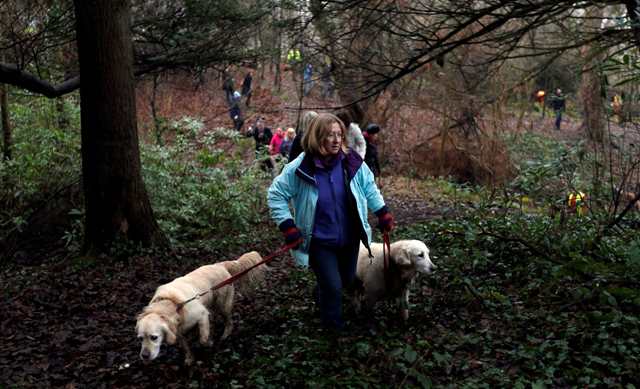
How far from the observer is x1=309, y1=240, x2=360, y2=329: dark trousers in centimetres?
522

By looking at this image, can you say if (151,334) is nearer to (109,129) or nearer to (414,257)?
(414,257)

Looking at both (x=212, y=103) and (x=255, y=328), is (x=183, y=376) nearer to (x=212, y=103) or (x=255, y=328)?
(x=255, y=328)

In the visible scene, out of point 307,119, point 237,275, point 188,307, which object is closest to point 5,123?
point 307,119

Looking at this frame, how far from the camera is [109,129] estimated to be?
8.66 metres

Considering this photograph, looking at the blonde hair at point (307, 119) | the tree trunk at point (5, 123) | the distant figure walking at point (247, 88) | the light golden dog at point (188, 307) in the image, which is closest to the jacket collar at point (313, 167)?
the blonde hair at point (307, 119)

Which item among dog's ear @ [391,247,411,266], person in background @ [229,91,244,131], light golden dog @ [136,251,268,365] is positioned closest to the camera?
light golden dog @ [136,251,268,365]

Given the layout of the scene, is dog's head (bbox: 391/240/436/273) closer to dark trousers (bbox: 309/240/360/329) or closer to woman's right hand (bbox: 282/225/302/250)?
dark trousers (bbox: 309/240/360/329)

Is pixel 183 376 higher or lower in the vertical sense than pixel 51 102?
lower

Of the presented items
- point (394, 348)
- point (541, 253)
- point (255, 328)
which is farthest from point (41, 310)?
point (541, 253)

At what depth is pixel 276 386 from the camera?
4574 mm

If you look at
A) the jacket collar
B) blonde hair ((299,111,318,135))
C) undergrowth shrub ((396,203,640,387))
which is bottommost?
undergrowth shrub ((396,203,640,387))

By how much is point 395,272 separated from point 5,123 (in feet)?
38.2

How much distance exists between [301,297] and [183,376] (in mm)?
2281

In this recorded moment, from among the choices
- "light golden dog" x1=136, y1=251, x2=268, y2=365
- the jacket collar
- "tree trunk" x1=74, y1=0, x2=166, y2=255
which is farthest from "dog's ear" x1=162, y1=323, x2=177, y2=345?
"tree trunk" x1=74, y1=0, x2=166, y2=255
